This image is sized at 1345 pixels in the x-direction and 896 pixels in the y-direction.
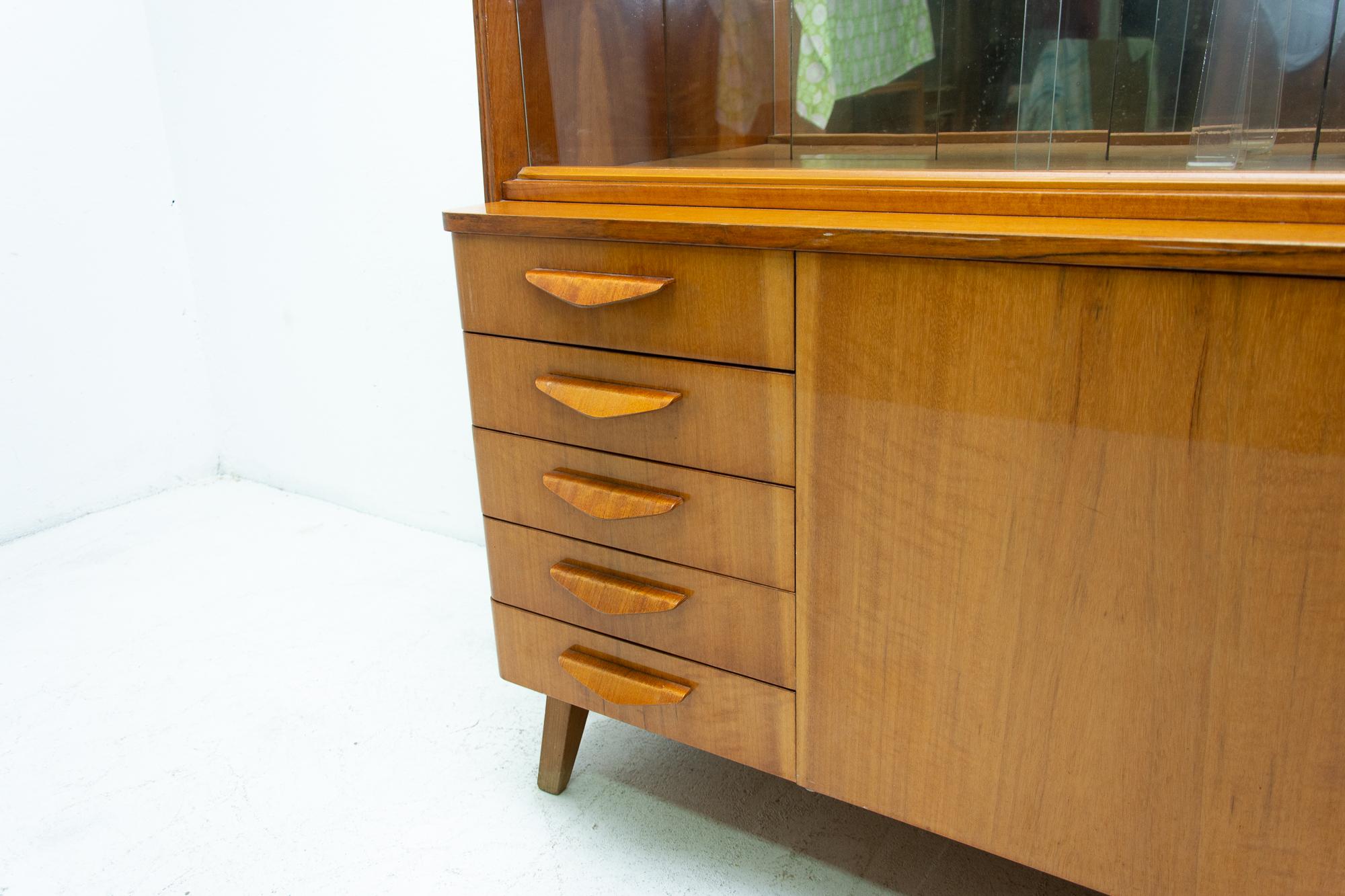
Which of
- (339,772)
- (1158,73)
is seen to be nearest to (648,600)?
(339,772)

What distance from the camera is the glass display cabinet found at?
715mm

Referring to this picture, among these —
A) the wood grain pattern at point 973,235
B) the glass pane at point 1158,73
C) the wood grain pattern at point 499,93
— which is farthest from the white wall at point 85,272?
the glass pane at point 1158,73

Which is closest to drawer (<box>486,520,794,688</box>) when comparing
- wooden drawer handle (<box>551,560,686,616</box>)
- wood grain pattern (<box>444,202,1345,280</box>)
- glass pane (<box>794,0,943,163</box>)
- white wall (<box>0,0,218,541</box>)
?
wooden drawer handle (<box>551,560,686,616</box>)

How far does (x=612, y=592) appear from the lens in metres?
1.05

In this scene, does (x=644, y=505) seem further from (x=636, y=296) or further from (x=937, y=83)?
(x=937, y=83)

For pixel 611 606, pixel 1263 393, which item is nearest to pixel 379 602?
pixel 611 606

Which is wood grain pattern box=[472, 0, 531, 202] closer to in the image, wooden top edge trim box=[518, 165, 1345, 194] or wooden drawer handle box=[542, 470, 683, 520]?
wooden top edge trim box=[518, 165, 1345, 194]

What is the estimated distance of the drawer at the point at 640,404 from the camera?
90cm

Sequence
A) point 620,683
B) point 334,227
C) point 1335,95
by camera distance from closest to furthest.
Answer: point 1335,95, point 620,683, point 334,227

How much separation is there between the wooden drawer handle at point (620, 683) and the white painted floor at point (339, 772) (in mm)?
218

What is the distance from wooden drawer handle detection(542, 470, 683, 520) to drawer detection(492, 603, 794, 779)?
0.17 m

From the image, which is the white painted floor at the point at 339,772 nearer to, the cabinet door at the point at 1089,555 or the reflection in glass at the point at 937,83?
the cabinet door at the point at 1089,555

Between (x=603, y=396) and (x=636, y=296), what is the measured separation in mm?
116

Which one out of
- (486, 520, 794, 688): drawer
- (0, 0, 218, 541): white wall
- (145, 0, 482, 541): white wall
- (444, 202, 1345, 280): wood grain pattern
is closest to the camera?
(444, 202, 1345, 280): wood grain pattern
